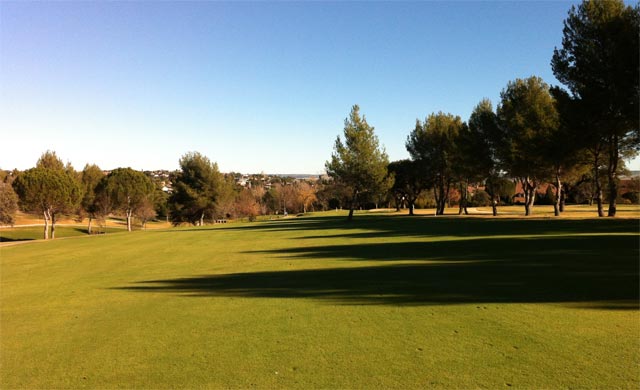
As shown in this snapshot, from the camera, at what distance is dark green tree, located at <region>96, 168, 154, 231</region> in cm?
5891

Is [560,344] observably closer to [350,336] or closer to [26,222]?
[350,336]

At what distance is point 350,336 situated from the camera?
6.22 m

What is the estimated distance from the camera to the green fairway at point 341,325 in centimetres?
Answer: 486

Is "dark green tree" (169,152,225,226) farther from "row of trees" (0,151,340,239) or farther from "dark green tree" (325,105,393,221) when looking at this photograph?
"dark green tree" (325,105,393,221)

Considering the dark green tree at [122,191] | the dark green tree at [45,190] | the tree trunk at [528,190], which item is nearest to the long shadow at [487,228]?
the tree trunk at [528,190]

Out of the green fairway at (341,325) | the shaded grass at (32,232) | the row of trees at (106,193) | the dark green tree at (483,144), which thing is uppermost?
the dark green tree at (483,144)

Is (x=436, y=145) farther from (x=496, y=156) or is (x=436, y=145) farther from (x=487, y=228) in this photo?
(x=487, y=228)

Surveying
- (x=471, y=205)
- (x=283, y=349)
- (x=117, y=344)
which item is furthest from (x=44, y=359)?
(x=471, y=205)

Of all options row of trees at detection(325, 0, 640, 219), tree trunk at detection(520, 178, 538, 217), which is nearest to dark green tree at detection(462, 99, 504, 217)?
row of trees at detection(325, 0, 640, 219)

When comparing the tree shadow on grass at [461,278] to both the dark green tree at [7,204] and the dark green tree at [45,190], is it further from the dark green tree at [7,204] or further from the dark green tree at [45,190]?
the dark green tree at [7,204]

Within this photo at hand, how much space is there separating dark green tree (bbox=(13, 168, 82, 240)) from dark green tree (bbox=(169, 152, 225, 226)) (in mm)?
22217

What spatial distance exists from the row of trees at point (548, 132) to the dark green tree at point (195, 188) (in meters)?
29.1

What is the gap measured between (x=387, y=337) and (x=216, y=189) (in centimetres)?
6537

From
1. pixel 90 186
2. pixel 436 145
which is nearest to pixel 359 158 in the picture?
pixel 436 145
